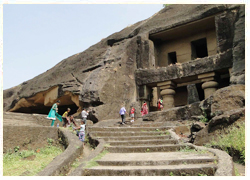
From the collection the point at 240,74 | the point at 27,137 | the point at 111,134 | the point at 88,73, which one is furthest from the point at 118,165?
the point at 88,73

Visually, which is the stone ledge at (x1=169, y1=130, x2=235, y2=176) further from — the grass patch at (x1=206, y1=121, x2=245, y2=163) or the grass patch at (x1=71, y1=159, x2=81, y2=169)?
the grass patch at (x1=71, y1=159, x2=81, y2=169)

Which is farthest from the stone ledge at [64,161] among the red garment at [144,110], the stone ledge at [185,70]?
the stone ledge at [185,70]

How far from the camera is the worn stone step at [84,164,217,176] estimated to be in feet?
12.1

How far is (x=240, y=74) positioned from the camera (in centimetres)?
915

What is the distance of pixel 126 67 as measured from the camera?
13.5 m

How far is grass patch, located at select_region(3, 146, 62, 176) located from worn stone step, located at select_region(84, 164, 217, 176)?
1.55m

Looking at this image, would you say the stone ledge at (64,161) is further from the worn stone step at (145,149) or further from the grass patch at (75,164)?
the worn stone step at (145,149)

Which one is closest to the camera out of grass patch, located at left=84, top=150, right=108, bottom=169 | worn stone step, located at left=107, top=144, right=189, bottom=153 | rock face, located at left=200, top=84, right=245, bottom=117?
grass patch, located at left=84, top=150, right=108, bottom=169

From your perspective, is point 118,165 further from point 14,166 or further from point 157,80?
point 157,80

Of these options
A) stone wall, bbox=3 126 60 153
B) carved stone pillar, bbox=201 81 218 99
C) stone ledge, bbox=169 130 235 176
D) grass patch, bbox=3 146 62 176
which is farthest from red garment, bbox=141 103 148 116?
stone ledge, bbox=169 130 235 176

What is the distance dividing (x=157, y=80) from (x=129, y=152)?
26.0 ft

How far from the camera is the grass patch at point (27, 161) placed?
5045mm

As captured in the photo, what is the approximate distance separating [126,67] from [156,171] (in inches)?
396

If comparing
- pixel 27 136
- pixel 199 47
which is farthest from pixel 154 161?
pixel 199 47
